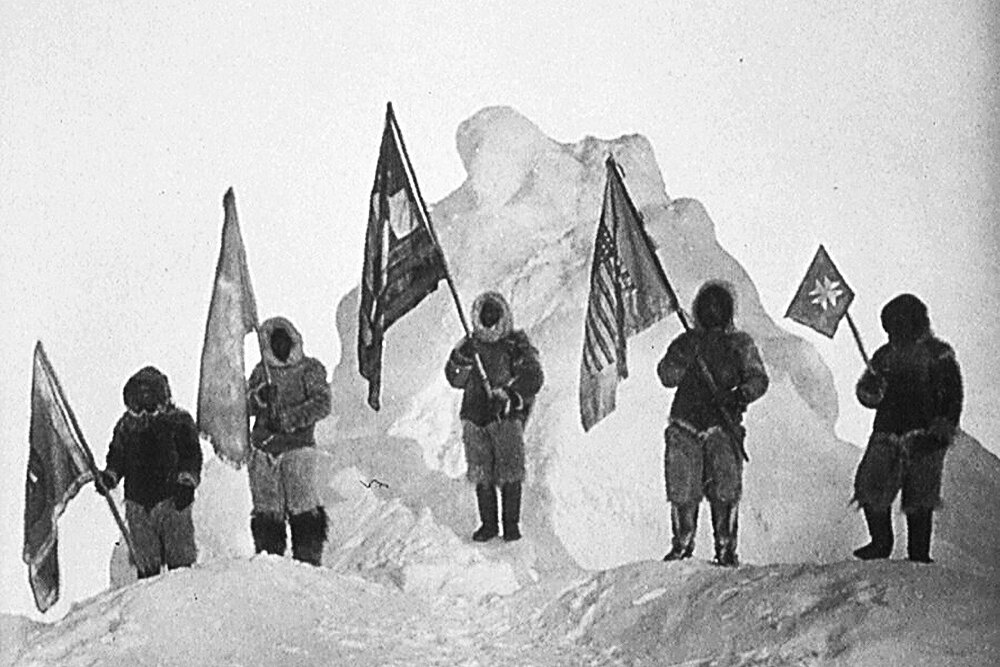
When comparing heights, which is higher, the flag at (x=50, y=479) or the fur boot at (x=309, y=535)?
the flag at (x=50, y=479)

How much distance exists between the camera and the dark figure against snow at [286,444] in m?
2.64

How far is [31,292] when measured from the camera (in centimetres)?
271

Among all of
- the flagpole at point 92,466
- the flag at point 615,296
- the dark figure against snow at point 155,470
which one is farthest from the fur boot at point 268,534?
the flag at point 615,296

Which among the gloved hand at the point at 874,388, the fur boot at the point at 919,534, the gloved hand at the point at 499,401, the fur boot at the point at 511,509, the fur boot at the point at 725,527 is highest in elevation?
the gloved hand at the point at 499,401

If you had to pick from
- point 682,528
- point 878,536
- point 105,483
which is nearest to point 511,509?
point 682,528

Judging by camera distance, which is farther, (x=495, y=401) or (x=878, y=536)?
(x=495, y=401)

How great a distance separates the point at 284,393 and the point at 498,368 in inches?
15.5

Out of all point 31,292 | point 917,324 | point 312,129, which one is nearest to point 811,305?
point 917,324

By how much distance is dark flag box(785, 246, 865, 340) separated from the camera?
258 cm

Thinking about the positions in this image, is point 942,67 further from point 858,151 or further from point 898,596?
point 898,596

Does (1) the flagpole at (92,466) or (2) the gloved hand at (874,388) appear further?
(1) the flagpole at (92,466)

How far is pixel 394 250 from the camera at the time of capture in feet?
8.77

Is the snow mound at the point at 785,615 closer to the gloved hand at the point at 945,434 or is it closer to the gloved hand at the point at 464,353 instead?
the gloved hand at the point at 945,434

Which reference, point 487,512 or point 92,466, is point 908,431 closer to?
point 487,512
